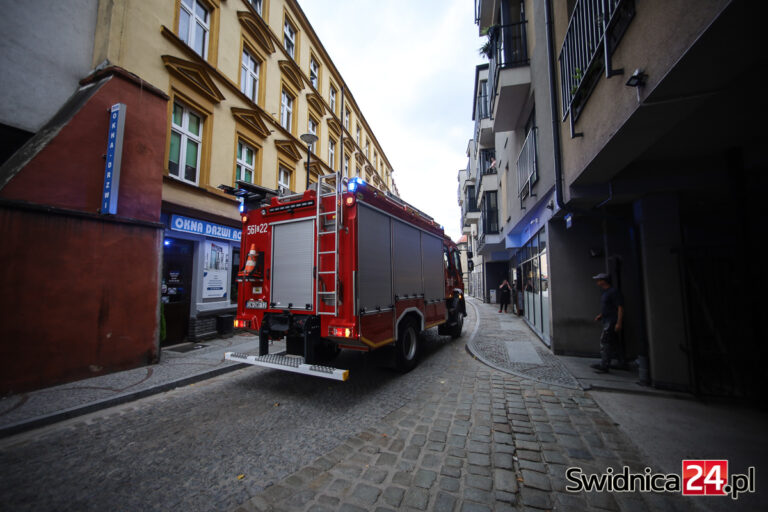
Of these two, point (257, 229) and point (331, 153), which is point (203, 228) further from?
point (331, 153)

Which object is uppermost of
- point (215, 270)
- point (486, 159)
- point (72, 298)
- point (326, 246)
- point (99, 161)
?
point (486, 159)

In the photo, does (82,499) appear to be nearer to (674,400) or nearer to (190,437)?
(190,437)

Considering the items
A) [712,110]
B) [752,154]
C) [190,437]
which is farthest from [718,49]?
[190,437]

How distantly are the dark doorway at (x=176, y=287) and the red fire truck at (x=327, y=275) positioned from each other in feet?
12.6

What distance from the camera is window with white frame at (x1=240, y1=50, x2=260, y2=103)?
34.0ft

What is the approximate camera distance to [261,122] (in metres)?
10.5

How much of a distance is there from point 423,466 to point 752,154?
235 inches

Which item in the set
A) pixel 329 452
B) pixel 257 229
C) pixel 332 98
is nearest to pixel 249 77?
pixel 332 98

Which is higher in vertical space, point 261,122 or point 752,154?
point 261,122

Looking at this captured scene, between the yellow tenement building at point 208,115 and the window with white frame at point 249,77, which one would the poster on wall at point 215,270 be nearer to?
the yellow tenement building at point 208,115

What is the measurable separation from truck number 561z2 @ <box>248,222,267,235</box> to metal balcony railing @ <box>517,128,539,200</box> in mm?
6599

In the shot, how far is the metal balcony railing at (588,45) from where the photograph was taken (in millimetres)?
3301

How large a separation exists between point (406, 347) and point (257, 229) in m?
3.55

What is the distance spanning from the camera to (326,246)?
4.42 m
